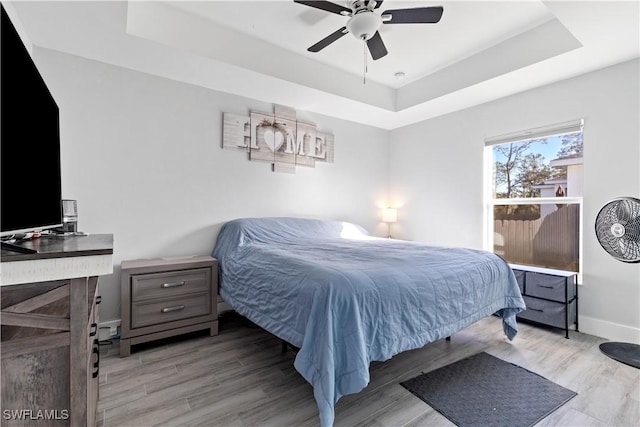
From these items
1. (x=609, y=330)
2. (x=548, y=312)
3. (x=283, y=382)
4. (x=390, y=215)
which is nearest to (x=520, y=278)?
(x=548, y=312)

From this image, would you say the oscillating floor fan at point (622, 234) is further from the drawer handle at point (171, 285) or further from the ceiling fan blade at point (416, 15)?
the drawer handle at point (171, 285)

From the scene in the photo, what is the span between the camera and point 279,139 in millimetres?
3615

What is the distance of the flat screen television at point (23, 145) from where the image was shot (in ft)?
3.00

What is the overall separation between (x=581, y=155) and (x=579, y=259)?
3.30ft

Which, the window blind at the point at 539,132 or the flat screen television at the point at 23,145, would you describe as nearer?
the flat screen television at the point at 23,145

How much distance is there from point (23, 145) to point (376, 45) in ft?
7.14

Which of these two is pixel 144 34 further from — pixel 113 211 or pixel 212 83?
pixel 113 211

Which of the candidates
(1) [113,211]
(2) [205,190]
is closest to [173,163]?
(2) [205,190]

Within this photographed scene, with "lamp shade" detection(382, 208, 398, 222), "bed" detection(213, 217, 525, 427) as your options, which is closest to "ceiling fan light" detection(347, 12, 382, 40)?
"bed" detection(213, 217, 525, 427)

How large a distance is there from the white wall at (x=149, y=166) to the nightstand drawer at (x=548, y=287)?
2602mm

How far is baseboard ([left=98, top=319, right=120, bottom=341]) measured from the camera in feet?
8.30

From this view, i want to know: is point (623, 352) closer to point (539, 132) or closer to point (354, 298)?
point (539, 132)

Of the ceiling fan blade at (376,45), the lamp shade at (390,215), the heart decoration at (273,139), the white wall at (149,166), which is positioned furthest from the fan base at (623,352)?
the heart decoration at (273,139)

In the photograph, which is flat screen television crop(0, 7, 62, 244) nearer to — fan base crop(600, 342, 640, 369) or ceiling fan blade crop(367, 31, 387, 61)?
ceiling fan blade crop(367, 31, 387, 61)
